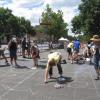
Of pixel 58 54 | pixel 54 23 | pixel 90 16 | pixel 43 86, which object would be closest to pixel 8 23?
pixel 54 23

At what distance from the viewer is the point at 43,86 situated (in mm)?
14750

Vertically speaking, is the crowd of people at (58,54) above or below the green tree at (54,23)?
below

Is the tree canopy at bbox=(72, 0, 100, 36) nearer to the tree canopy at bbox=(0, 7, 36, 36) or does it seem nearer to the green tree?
the green tree

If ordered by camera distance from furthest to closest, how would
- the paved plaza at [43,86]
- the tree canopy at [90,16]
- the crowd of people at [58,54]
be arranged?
the tree canopy at [90,16]
the crowd of people at [58,54]
the paved plaza at [43,86]

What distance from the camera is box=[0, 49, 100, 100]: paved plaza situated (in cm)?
1262

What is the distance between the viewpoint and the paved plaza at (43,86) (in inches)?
497

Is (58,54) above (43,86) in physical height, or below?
above

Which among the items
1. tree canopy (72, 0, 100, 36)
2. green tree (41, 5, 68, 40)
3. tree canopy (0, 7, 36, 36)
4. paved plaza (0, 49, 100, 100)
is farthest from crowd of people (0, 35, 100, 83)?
tree canopy (0, 7, 36, 36)

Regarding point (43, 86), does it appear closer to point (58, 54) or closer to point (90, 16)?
point (58, 54)

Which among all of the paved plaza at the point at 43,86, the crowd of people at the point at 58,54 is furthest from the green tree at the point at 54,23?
the paved plaza at the point at 43,86

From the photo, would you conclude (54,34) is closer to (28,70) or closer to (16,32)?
(16,32)

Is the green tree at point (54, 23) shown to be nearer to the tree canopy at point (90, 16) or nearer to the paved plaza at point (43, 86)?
the tree canopy at point (90, 16)

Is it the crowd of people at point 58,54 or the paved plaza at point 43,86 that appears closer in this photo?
the paved plaza at point 43,86

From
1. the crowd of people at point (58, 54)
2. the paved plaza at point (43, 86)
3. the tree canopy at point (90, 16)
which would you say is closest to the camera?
the paved plaza at point (43, 86)
